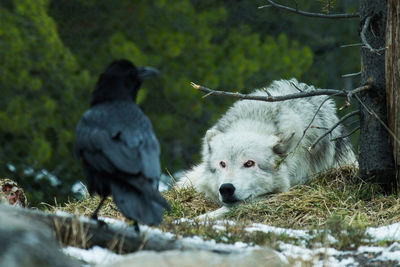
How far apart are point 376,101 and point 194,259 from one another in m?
3.74

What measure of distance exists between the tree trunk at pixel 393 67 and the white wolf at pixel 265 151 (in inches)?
25.3

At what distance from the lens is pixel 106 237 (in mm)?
4160

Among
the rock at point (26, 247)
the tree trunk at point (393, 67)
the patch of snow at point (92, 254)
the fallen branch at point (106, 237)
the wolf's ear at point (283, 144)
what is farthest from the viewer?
the wolf's ear at point (283, 144)

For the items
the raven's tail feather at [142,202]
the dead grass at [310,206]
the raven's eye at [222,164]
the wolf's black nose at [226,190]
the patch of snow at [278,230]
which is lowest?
the dead grass at [310,206]

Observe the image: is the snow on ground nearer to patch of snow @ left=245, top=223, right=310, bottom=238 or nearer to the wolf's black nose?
patch of snow @ left=245, top=223, right=310, bottom=238

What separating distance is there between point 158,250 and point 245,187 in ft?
9.08

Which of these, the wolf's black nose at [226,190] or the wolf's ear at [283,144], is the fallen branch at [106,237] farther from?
the wolf's ear at [283,144]

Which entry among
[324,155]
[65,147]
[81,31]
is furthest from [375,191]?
[81,31]

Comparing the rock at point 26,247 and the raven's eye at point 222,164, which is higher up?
the rock at point 26,247

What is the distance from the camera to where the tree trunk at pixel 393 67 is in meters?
6.25

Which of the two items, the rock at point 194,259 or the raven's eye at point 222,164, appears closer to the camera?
the rock at point 194,259

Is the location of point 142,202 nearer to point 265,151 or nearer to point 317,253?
point 317,253

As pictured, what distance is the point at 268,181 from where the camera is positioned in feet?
23.2

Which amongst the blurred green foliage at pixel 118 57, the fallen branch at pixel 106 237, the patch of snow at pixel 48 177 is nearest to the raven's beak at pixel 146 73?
the fallen branch at pixel 106 237
